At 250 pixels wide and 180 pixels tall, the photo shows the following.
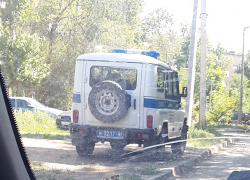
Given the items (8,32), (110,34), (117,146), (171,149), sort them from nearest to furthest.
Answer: (8,32) → (117,146) → (171,149) → (110,34)

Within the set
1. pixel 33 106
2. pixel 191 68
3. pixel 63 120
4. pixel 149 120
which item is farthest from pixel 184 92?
pixel 33 106

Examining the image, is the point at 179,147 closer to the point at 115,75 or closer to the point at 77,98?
the point at 115,75

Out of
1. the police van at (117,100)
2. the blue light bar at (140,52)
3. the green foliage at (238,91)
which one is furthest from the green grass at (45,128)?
the green foliage at (238,91)

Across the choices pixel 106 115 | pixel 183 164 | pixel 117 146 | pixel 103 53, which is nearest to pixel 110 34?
pixel 103 53

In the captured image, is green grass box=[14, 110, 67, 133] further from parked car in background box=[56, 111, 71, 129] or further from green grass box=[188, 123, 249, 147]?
green grass box=[188, 123, 249, 147]

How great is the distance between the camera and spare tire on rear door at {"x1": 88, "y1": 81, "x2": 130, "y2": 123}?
4.41 meters

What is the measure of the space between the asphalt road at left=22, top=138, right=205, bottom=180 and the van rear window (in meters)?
0.80

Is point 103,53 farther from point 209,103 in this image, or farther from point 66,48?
point 209,103

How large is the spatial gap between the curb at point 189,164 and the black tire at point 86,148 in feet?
2.82

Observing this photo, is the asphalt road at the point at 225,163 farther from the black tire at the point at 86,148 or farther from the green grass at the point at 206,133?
the black tire at the point at 86,148

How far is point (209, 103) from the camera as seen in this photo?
5.36 m

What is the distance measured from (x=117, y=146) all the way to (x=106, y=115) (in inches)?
16.9

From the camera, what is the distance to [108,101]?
441 centimetres

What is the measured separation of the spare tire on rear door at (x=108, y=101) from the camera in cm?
441
